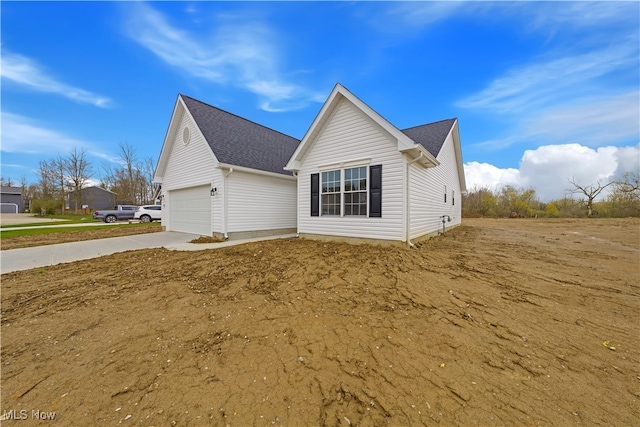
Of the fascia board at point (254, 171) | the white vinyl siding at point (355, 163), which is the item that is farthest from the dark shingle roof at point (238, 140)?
the white vinyl siding at point (355, 163)

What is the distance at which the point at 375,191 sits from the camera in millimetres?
7266

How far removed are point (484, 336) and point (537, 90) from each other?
1154 centimetres

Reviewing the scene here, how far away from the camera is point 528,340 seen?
2.77 m

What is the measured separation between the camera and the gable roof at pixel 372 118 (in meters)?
6.57

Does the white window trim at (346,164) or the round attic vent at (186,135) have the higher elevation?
the round attic vent at (186,135)

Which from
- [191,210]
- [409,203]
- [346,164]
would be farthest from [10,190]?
[409,203]

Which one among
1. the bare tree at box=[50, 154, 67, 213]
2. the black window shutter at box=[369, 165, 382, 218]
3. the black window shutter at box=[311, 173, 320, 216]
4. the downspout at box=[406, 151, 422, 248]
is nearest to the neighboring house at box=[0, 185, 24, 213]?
the bare tree at box=[50, 154, 67, 213]

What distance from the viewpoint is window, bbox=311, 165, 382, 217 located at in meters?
7.27

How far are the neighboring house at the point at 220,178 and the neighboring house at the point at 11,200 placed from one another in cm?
5772

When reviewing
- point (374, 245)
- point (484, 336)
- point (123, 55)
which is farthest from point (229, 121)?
point (484, 336)

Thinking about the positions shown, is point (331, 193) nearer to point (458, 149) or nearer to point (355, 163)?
point (355, 163)

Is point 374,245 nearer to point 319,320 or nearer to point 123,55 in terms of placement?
point 319,320

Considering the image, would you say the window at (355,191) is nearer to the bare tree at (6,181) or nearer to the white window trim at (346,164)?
the white window trim at (346,164)

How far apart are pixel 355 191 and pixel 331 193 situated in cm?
97
